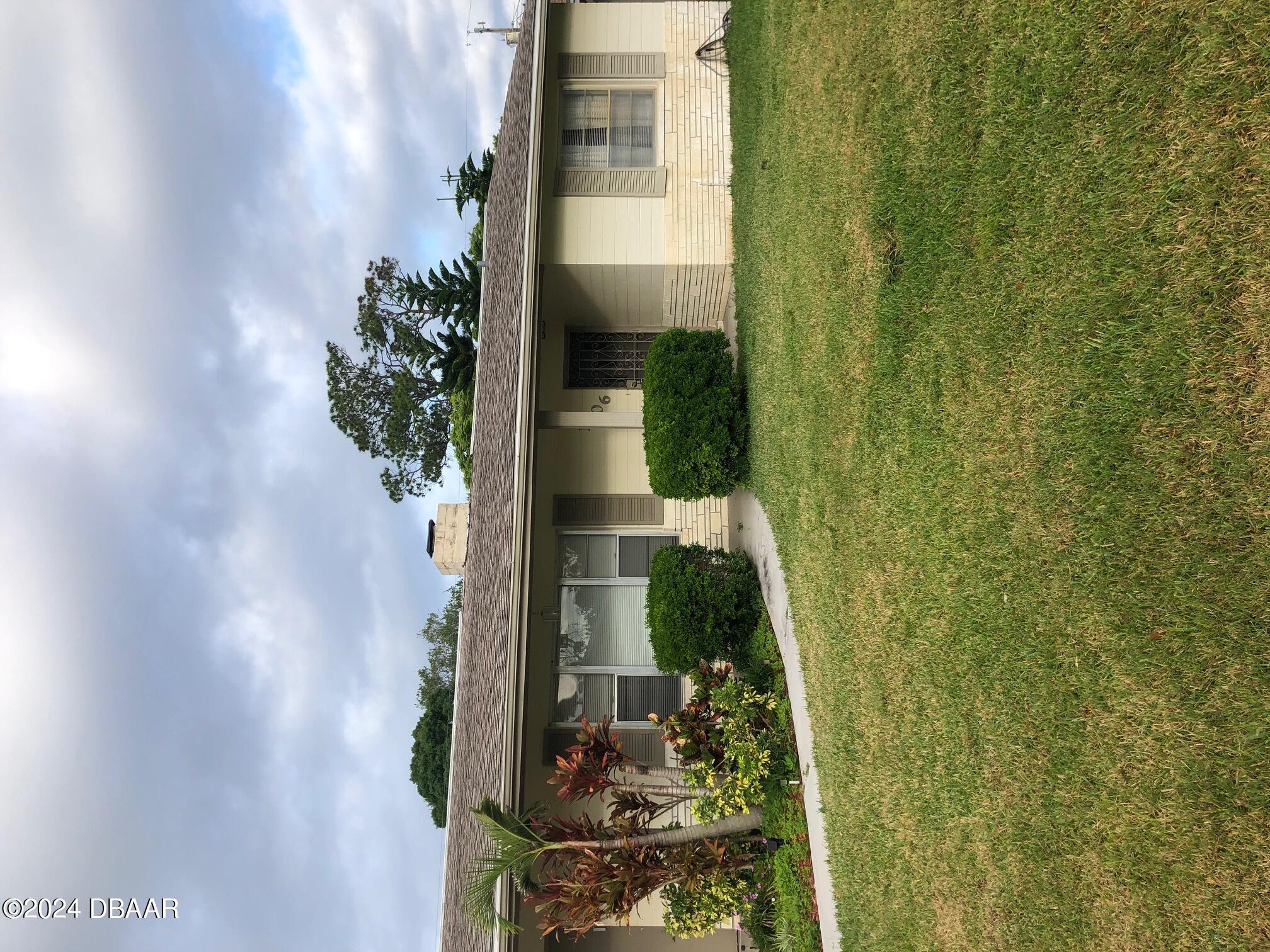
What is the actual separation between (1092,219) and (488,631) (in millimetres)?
9707

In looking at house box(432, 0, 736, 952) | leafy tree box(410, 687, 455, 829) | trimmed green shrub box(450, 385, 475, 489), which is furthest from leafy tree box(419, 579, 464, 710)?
house box(432, 0, 736, 952)

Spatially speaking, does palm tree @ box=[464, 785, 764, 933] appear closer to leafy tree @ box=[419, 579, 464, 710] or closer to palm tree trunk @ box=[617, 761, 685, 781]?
palm tree trunk @ box=[617, 761, 685, 781]

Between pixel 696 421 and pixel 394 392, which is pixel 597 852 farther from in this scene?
pixel 394 392

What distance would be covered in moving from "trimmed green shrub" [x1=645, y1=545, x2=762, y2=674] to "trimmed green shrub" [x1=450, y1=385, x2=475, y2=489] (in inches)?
522

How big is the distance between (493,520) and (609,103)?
7537 millimetres

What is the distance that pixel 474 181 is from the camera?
81.1 feet

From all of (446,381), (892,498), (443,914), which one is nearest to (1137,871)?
(892,498)

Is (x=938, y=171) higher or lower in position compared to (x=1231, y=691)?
higher

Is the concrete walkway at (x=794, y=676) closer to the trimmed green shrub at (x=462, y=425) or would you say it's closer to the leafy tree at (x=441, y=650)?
the trimmed green shrub at (x=462, y=425)

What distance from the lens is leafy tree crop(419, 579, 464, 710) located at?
36844mm

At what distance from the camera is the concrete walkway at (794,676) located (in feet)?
24.7

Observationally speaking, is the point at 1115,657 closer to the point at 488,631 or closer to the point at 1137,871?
the point at 1137,871

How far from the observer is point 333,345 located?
1190 inches

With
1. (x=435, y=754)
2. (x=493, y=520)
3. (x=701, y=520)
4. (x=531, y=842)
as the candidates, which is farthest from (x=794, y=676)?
(x=435, y=754)
